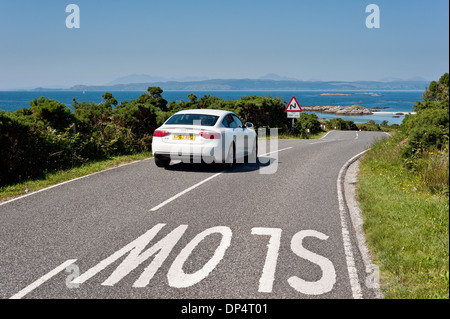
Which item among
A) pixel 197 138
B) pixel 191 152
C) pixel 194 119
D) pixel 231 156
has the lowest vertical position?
pixel 231 156

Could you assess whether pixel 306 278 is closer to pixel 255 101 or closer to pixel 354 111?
pixel 255 101

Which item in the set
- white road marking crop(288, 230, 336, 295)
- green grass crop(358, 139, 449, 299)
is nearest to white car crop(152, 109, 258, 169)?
green grass crop(358, 139, 449, 299)

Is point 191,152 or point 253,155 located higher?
point 191,152

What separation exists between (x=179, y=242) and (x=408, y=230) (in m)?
3.48

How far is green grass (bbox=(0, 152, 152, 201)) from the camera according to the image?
920cm

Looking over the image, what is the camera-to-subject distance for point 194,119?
11641mm

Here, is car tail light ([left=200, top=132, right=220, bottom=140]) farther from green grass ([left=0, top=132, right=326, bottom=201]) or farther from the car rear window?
green grass ([left=0, top=132, right=326, bottom=201])

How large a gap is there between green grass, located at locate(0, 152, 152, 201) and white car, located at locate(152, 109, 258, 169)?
7.05 ft

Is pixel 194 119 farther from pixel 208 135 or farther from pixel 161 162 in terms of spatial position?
pixel 161 162

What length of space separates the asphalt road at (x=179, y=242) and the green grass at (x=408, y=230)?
1.27 ft

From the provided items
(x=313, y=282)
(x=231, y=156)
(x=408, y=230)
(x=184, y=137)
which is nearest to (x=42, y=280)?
(x=313, y=282)

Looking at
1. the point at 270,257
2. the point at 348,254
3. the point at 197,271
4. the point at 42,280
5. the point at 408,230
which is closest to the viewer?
the point at 42,280

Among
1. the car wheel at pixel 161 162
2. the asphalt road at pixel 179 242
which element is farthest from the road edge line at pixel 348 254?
the car wheel at pixel 161 162
